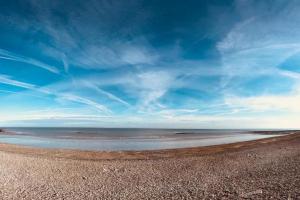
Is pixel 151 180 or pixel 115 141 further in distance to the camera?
pixel 115 141

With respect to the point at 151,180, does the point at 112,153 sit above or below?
above

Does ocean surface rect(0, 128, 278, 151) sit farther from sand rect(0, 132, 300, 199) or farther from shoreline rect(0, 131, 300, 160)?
sand rect(0, 132, 300, 199)

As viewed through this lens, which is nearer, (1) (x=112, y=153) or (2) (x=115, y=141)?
(1) (x=112, y=153)

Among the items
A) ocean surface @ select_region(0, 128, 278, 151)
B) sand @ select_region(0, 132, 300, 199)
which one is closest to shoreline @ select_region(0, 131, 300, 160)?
sand @ select_region(0, 132, 300, 199)

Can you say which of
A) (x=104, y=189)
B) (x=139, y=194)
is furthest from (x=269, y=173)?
(x=104, y=189)

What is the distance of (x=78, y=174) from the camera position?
17922 mm

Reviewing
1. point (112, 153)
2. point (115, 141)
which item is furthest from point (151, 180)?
point (115, 141)

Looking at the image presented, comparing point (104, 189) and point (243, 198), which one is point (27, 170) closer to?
point (104, 189)

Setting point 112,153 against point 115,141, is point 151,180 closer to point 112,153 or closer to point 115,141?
point 112,153

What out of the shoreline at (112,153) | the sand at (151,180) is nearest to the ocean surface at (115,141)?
the shoreline at (112,153)

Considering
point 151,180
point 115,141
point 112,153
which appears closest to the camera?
point 151,180

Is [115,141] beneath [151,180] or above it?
above

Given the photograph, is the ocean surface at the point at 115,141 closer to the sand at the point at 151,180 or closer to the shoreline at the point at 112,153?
the shoreline at the point at 112,153

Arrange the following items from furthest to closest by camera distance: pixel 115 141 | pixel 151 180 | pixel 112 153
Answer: pixel 115 141, pixel 112 153, pixel 151 180
